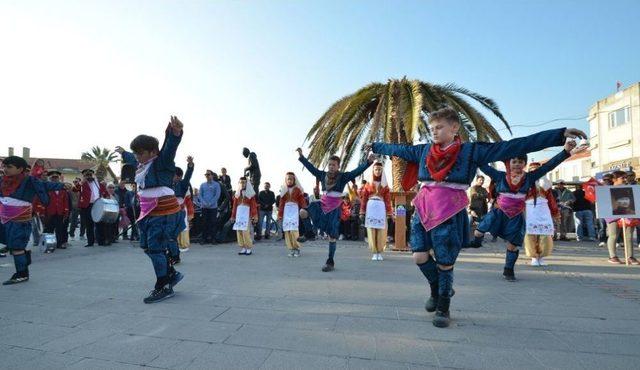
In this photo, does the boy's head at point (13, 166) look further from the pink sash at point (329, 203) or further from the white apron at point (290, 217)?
the white apron at point (290, 217)

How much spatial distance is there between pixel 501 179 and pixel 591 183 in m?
8.12

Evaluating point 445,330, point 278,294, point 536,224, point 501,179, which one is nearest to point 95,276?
point 278,294

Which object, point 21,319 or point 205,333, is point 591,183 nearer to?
point 205,333

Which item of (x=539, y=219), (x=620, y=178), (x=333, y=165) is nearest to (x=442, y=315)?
(x=333, y=165)

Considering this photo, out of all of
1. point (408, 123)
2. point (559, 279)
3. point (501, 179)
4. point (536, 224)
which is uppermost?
point (408, 123)

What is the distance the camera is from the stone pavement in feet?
9.47

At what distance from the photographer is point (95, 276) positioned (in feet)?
21.2

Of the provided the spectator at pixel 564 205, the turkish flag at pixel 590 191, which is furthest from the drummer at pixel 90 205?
the turkish flag at pixel 590 191

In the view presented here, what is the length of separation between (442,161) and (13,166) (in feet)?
19.9

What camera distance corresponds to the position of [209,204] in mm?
11891

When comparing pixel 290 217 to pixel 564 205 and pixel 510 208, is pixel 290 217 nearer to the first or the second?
pixel 510 208

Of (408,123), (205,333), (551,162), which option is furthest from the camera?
(408,123)

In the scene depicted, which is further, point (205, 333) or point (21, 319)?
point (21, 319)

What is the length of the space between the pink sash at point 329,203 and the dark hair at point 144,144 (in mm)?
3535
